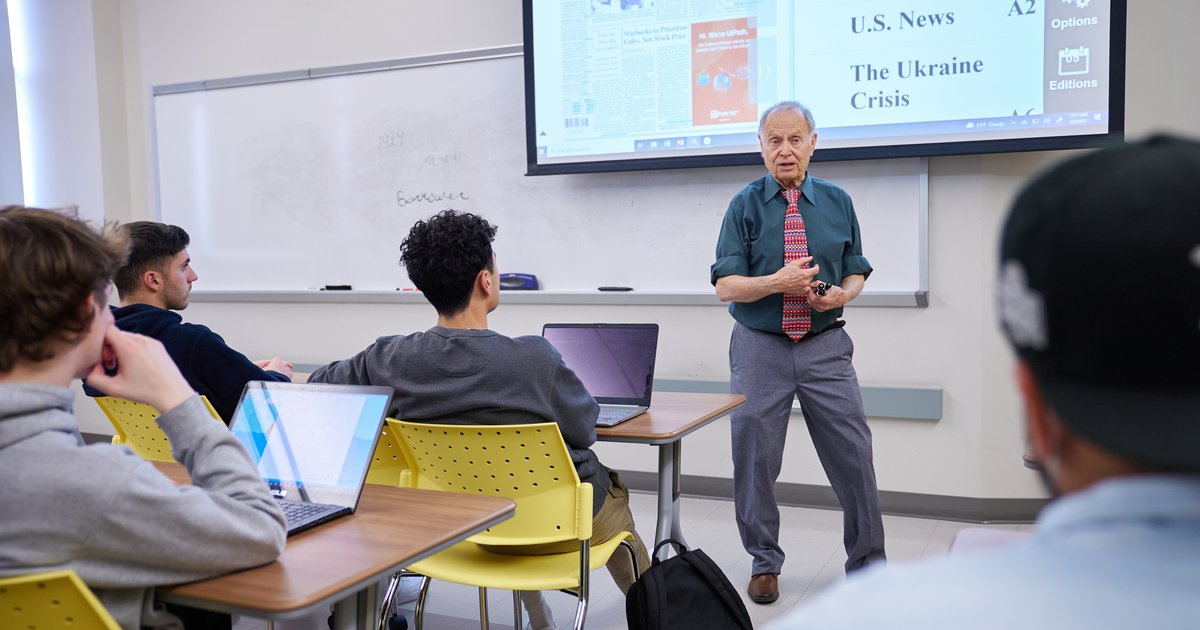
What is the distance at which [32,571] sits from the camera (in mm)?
1232

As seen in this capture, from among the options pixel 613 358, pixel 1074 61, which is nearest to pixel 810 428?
pixel 613 358

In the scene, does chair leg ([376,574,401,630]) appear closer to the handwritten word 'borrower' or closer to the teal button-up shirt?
the teal button-up shirt

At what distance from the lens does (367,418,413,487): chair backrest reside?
2.54 meters

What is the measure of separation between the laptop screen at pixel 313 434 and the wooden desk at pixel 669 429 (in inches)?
31.5

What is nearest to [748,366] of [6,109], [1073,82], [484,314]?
[484,314]

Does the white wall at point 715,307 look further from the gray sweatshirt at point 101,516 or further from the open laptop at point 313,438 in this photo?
the gray sweatshirt at point 101,516

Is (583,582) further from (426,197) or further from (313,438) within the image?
(426,197)

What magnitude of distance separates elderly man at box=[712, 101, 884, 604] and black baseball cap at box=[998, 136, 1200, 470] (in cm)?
244

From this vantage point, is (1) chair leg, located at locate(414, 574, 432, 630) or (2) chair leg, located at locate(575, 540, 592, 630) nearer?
(2) chair leg, located at locate(575, 540, 592, 630)

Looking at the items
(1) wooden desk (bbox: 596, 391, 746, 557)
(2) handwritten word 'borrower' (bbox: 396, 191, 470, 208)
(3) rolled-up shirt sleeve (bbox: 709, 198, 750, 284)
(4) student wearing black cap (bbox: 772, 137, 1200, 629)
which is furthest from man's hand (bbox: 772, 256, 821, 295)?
(4) student wearing black cap (bbox: 772, 137, 1200, 629)

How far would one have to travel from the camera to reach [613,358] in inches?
112

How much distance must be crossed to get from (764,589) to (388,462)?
4.34ft

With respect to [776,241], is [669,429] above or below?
below

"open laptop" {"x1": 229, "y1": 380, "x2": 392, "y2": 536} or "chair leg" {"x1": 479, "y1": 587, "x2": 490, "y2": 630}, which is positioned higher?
"open laptop" {"x1": 229, "y1": 380, "x2": 392, "y2": 536}
